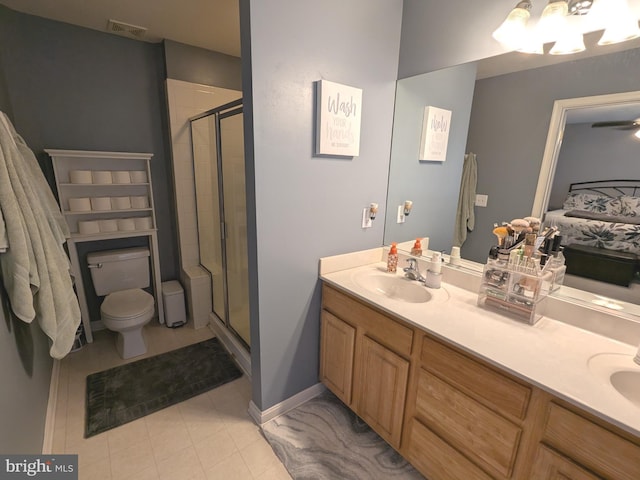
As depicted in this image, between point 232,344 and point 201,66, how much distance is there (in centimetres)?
235

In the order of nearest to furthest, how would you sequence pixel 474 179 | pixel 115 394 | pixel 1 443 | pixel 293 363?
1. pixel 1 443
2. pixel 474 179
3. pixel 293 363
4. pixel 115 394

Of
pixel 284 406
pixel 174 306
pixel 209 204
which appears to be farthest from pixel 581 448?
pixel 174 306

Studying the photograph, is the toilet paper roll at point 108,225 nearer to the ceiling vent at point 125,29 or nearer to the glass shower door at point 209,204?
the glass shower door at point 209,204

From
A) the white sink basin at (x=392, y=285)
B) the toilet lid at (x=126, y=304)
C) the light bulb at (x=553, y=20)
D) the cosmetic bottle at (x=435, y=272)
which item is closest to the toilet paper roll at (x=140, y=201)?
the toilet lid at (x=126, y=304)

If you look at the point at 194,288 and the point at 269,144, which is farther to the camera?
the point at 194,288

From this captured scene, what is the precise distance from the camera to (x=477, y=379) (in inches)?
41.2

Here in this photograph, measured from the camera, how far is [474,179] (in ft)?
5.18

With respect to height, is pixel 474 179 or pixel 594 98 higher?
pixel 594 98

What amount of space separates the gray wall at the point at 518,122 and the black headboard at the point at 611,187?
6cm

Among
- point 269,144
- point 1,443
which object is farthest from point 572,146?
point 1,443

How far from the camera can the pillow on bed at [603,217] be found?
1.15 meters

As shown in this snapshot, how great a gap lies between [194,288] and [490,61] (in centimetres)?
258

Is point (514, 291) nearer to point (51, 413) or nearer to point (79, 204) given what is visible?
point (51, 413)

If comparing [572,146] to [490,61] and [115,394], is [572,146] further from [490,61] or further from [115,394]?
[115,394]
